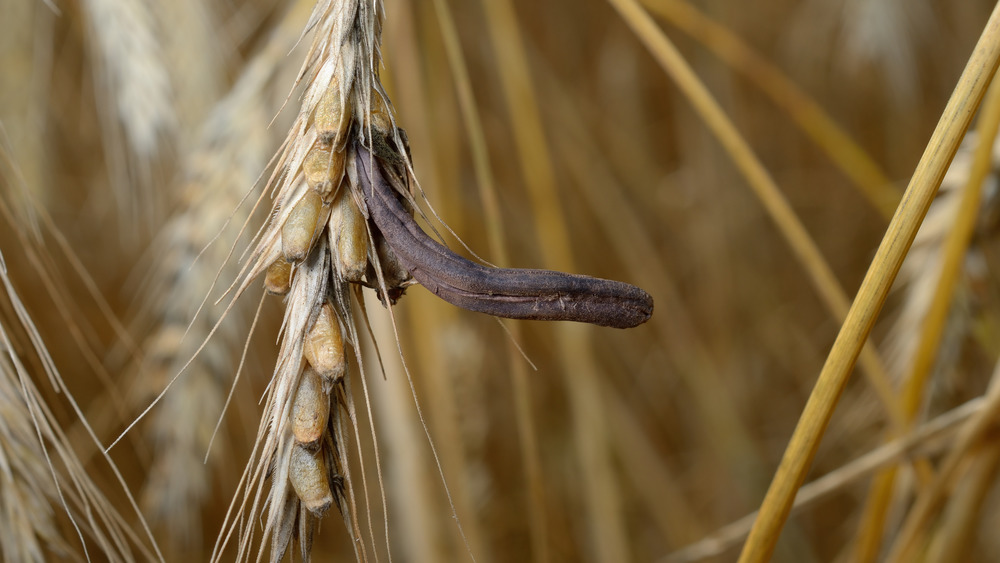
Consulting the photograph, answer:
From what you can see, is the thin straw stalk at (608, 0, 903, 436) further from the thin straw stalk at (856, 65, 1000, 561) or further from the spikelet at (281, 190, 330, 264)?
the spikelet at (281, 190, 330, 264)

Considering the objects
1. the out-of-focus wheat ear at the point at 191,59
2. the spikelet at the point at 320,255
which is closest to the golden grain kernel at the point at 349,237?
the spikelet at the point at 320,255

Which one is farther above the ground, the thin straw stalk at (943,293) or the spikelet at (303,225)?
the spikelet at (303,225)

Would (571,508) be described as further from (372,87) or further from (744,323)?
(372,87)

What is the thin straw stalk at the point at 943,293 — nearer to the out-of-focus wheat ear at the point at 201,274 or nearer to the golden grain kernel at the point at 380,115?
the golden grain kernel at the point at 380,115

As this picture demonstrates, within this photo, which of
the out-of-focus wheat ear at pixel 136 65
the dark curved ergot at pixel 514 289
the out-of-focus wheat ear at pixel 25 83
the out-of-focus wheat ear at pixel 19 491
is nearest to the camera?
the dark curved ergot at pixel 514 289

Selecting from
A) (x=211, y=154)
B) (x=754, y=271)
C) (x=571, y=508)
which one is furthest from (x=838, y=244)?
(x=211, y=154)

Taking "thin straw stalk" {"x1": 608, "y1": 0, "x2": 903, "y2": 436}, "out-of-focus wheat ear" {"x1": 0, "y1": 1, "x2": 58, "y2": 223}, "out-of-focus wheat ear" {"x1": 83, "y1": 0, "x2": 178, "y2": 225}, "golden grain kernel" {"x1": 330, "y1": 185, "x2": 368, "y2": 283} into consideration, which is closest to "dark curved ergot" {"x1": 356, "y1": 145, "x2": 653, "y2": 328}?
"golden grain kernel" {"x1": 330, "y1": 185, "x2": 368, "y2": 283}

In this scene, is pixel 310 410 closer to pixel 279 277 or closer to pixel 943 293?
pixel 279 277
